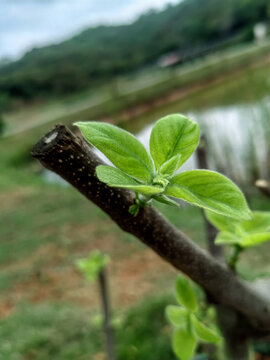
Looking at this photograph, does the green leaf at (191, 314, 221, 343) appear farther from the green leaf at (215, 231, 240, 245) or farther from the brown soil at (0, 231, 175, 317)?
the brown soil at (0, 231, 175, 317)

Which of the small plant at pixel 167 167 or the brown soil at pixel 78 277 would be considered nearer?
the small plant at pixel 167 167

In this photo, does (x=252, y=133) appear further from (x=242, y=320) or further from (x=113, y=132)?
(x=113, y=132)

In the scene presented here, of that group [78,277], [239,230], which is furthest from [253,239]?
[78,277]

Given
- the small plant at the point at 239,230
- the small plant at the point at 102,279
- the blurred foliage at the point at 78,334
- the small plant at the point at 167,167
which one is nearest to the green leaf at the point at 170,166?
the small plant at the point at 167,167

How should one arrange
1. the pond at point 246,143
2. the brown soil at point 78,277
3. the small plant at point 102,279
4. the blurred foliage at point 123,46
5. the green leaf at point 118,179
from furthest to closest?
1. the blurred foliage at point 123,46
2. the pond at point 246,143
3. the brown soil at point 78,277
4. the small plant at point 102,279
5. the green leaf at point 118,179

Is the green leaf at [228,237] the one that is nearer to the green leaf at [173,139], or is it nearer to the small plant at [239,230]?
the small plant at [239,230]

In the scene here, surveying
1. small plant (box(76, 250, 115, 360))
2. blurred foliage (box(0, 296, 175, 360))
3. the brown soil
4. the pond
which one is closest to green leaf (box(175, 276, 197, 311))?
small plant (box(76, 250, 115, 360))

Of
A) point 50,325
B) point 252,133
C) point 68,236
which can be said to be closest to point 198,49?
point 252,133
